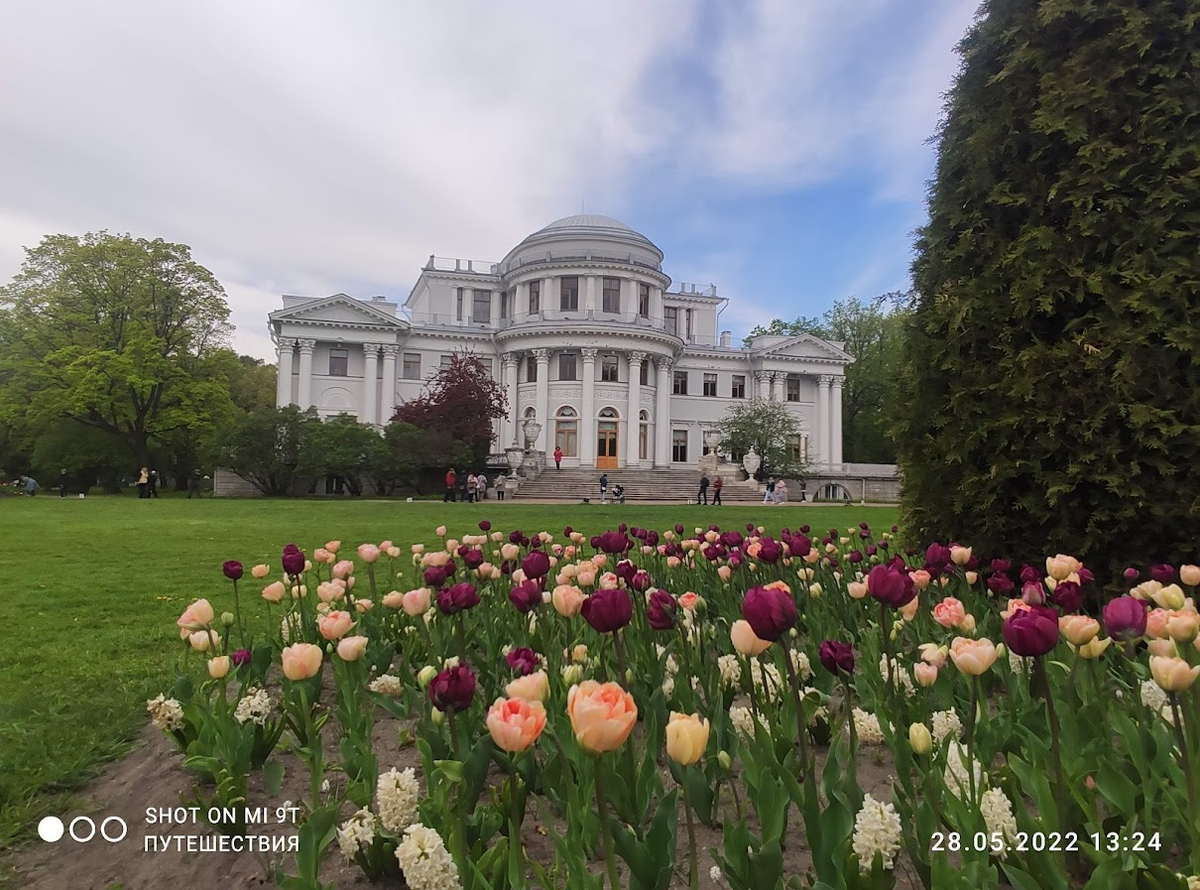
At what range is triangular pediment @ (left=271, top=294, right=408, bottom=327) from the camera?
1674 inches

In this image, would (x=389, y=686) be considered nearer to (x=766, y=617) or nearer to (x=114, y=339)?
(x=766, y=617)

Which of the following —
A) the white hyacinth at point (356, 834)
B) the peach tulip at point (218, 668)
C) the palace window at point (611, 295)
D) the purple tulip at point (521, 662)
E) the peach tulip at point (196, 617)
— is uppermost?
the palace window at point (611, 295)

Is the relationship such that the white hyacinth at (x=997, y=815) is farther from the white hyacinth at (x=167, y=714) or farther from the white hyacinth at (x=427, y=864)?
the white hyacinth at (x=167, y=714)

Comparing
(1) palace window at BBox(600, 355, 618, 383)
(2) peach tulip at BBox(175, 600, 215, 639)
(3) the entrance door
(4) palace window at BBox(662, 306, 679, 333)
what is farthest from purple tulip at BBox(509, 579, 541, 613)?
(4) palace window at BBox(662, 306, 679, 333)

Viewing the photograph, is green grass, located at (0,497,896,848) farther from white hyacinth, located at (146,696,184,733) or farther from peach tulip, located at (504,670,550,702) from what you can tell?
peach tulip, located at (504,670,550,702)

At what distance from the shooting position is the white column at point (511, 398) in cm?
4412

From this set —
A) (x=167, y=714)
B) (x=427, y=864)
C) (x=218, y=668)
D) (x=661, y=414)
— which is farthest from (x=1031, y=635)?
(x=661, y=414)

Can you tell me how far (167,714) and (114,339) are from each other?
4033 cm

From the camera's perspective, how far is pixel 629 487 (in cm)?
3519

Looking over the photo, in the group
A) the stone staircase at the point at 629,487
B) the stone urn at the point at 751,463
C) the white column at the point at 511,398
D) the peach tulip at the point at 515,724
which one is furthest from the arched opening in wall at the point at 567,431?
the peach tulip at the point at 515,724

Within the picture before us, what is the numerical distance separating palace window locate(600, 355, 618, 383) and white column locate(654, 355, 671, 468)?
2.95 m

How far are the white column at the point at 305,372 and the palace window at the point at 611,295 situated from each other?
1826 centimetres

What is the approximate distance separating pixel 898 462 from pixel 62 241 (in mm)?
42614

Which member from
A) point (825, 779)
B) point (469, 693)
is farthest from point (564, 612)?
point (825, 779)
